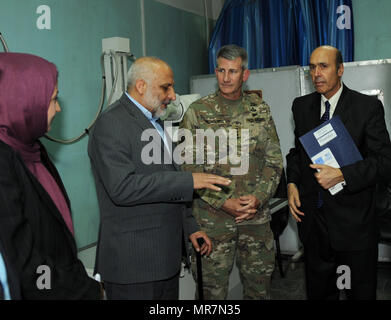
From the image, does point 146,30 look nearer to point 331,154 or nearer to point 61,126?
point 61,126

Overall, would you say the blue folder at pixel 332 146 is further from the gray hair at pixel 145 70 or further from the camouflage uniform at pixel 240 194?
the gray hair at pixel 145 70

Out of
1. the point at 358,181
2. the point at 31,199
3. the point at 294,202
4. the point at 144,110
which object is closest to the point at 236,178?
the point at 294,202

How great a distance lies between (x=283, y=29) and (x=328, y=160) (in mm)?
2327

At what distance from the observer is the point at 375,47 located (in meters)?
3.92

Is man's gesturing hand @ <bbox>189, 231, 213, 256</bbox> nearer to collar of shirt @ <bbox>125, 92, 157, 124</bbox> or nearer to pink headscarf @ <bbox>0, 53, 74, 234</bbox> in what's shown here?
collar of shirt @ <bbox>125, 92, 157, 124</bbox>

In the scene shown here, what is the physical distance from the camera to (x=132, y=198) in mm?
1477

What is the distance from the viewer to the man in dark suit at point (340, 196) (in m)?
1.85

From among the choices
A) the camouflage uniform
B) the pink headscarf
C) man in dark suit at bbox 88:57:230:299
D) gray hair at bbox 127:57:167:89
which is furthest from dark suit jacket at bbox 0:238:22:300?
the camouflage uniform

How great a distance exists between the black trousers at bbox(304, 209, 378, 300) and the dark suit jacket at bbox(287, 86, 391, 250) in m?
0.04

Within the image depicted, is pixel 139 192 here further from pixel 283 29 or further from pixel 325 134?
pixel 283 29

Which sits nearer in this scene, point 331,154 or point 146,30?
point 331,154

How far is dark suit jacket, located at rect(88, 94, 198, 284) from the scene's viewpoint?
1.49 meters

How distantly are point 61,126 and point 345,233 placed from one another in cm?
170
